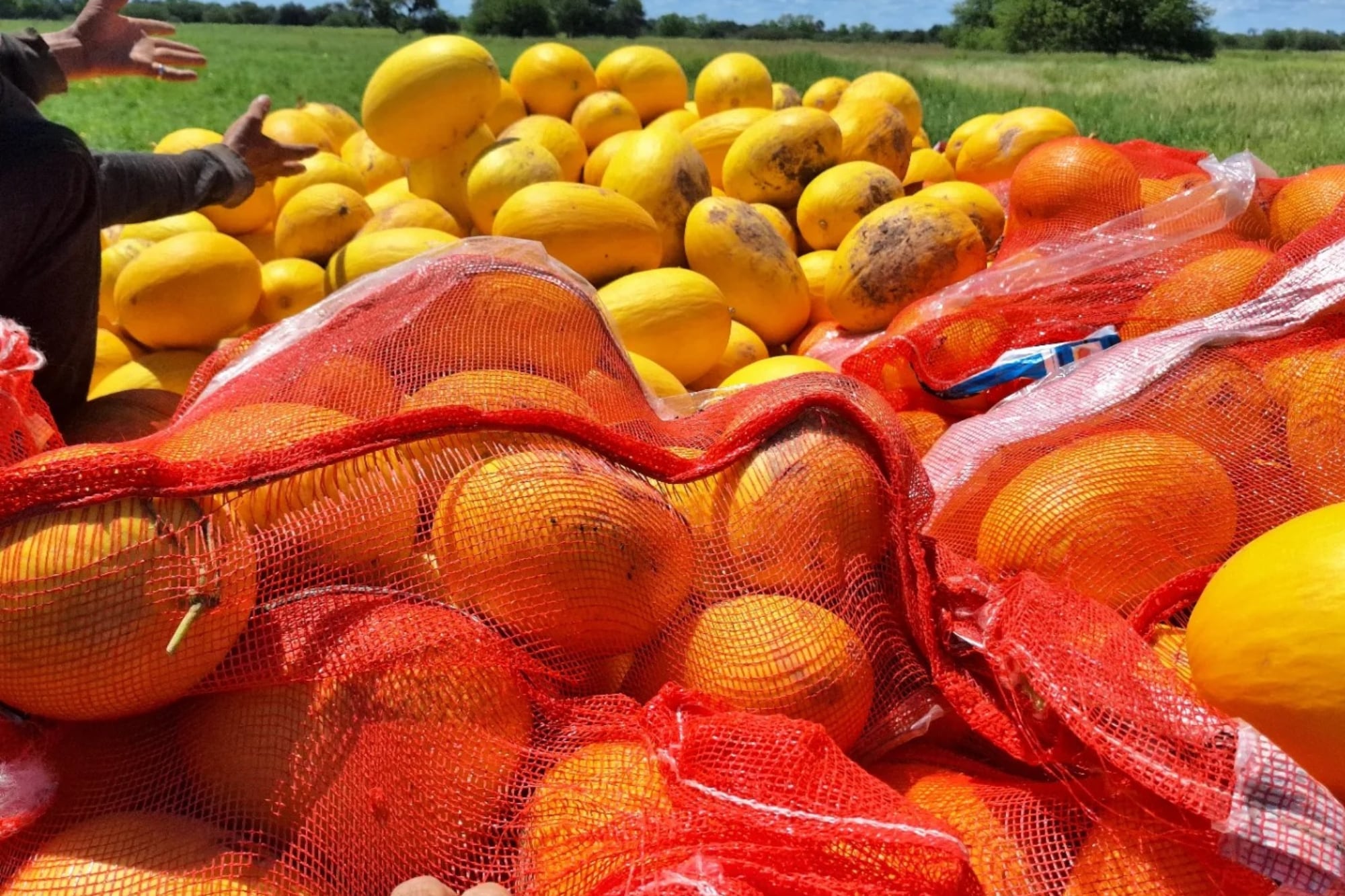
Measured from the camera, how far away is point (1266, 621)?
111 centimetres

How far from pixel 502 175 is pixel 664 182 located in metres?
0.57

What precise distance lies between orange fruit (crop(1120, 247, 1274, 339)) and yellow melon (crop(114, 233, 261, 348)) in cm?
249

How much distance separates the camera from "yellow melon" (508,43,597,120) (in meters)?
4.00

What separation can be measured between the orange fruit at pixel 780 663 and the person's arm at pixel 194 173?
1.89 metres

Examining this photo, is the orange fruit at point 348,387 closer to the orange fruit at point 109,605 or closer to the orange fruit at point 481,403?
the orange fruit at point 481,403

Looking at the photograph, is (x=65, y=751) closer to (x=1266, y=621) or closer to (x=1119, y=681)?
(x=1119, y=681)

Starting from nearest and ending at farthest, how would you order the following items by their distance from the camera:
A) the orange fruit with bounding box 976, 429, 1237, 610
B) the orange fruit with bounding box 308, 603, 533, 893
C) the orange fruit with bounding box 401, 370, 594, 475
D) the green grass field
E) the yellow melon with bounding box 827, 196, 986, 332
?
the orange fruit with bounding box 308, 603, 533, 893 → the orange fruit with bounding box 401, 370, 594, 475 → the orange fruit with bounding box 976, 429, 1237, 610 → the yellow melon with bounding box 827, 196, 986, 332 → the green grass field

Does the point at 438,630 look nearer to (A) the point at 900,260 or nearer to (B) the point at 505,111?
(A) the point at 900,260

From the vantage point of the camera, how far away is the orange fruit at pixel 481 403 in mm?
1383

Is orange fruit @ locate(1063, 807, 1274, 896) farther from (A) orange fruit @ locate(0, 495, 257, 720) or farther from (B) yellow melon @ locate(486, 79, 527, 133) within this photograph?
(B) yellow melon @ locate(486, 79, 527, 133)

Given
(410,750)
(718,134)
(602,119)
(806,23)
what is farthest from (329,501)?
(806,23)

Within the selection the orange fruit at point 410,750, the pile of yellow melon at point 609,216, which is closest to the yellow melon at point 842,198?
the pile of yellow melon at point 609,216

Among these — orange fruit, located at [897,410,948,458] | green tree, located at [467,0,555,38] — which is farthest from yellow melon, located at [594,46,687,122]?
green tree, located at [467,0,555,38]

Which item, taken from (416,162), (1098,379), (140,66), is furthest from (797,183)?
(140,66)
